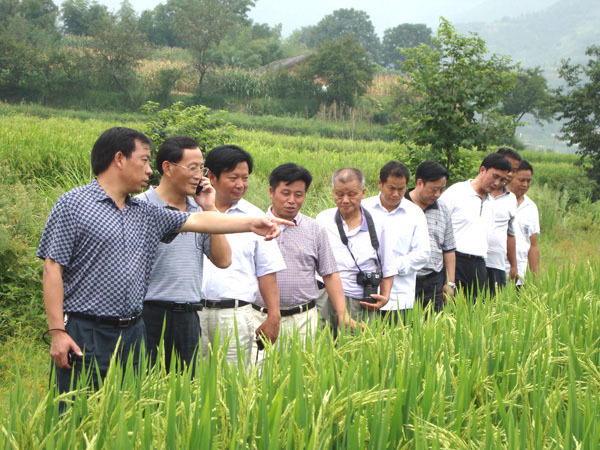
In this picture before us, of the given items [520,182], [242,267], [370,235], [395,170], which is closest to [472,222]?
[520,182]

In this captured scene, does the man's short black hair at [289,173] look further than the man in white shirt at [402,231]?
No

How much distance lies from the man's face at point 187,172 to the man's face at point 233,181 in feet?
0.85

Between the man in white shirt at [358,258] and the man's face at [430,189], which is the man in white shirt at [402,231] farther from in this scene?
the man's face at [430,189]

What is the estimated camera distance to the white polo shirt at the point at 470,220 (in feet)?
17.9

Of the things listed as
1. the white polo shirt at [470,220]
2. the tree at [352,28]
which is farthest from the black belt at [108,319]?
the tree at [352,28]

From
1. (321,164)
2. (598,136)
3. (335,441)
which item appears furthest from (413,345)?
(598,136)

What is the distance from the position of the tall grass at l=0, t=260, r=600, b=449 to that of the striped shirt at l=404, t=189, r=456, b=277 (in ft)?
6.86

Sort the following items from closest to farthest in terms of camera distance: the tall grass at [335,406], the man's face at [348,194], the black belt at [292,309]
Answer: the tall grass at [335,406], the black belt at [292,309], the man's face at [348,194]

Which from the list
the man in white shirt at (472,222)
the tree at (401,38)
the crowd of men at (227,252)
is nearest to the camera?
the crowd of men at (227,252)

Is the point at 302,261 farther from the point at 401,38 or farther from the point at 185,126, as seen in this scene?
the point at 401,38

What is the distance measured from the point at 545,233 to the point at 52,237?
1202cm

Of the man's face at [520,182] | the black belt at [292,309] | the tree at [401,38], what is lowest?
the black belt at [292,309]

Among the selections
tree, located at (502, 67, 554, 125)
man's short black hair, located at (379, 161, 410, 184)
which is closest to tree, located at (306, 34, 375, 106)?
tree, located at (502, 67, 554, 125)

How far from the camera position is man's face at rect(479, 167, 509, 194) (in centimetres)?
535
